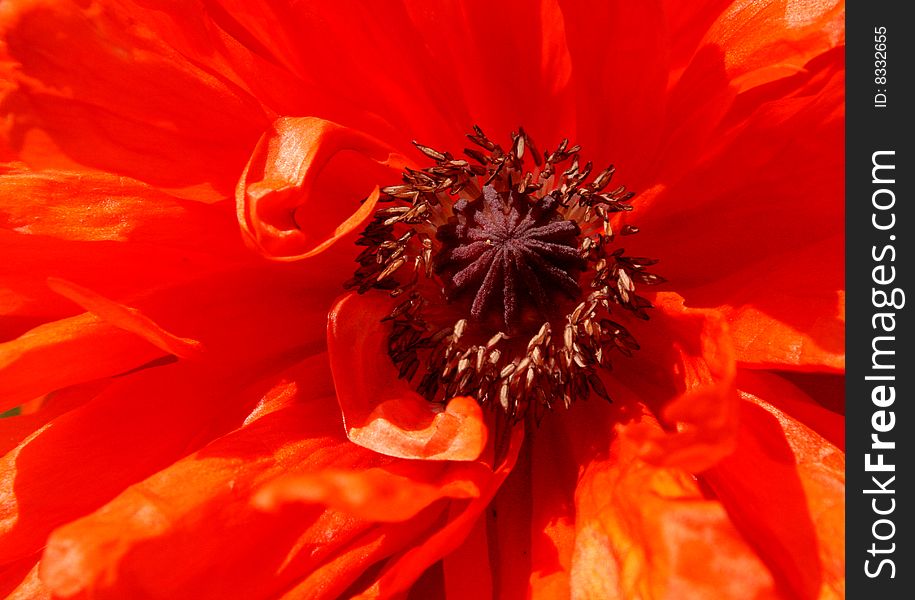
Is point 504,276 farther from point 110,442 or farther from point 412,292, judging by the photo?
point 110,442

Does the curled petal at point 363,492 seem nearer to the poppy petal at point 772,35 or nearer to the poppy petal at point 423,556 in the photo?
the poppy petal at point 423,556

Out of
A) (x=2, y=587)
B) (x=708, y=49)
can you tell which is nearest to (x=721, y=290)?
(x=708, y=49)

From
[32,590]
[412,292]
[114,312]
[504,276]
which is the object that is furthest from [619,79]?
[32,590]

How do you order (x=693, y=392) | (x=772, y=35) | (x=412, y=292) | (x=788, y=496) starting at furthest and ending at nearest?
(x=412, y=292) < (x=772, y=35) < (x=788, y=496) < (x=693, y=392)

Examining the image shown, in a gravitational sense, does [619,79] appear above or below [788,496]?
above

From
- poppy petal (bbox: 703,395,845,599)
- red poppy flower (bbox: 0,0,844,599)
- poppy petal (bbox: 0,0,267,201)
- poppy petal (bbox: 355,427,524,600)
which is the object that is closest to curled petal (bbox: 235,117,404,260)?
red poppy flower (bbox: 0,0,844,599)

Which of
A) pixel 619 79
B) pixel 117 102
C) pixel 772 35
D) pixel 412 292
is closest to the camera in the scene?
pixel 772 35
